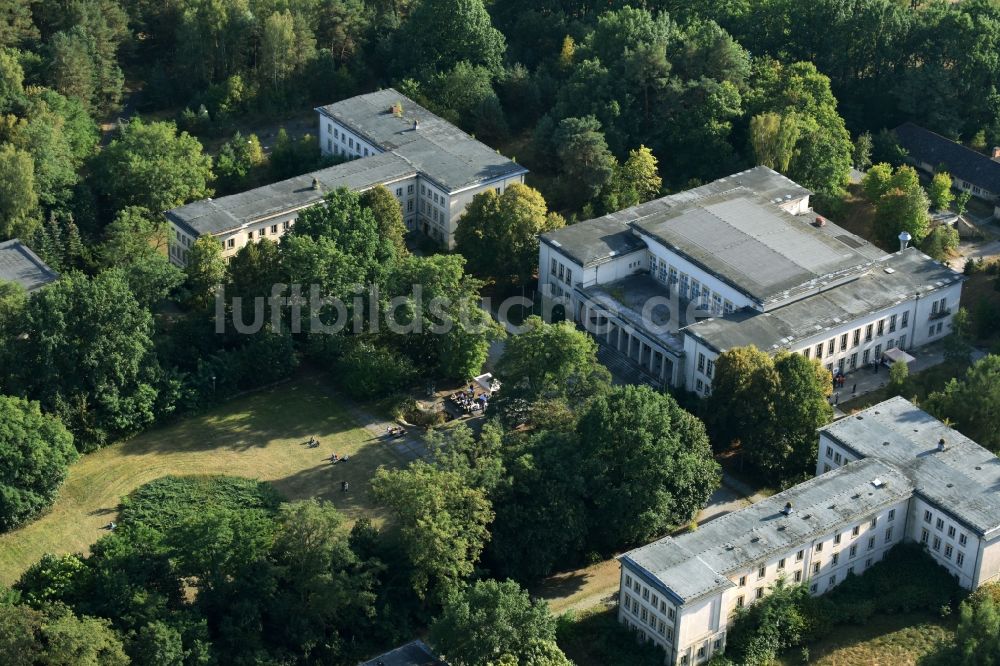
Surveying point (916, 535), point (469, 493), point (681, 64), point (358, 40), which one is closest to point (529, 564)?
point (469, 493)

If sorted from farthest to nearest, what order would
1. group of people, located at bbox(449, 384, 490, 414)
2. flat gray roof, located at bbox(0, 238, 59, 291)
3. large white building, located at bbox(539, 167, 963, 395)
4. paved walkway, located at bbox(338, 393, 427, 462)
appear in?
1. flat gray roof, located at bbox(0, 238, 59, 291)
2. large white building, located at bbox(539, 167, 963, 395)
3. group of people, located at bbox(449, 384, 490, 414)
4. paved walkway, located at bbox(338, 393, 427, 462)

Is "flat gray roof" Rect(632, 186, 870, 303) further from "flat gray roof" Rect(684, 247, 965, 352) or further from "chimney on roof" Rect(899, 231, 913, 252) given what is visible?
"chimney on roof" Rect(899, 231, 913, 252)

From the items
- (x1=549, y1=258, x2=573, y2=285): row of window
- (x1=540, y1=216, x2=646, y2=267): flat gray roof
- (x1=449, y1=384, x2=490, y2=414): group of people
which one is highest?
(x1=540, y1=216, x2=646, y2=267): flat gray roof

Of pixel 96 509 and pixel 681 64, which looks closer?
pixel 96 509

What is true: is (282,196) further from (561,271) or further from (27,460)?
(27,460)

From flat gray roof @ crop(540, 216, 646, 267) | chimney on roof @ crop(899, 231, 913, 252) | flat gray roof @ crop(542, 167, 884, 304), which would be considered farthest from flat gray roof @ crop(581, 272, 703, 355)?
chimney on roof @ crop(899, 231, 913, 252)

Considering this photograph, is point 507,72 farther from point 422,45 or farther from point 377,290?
point 377,290
